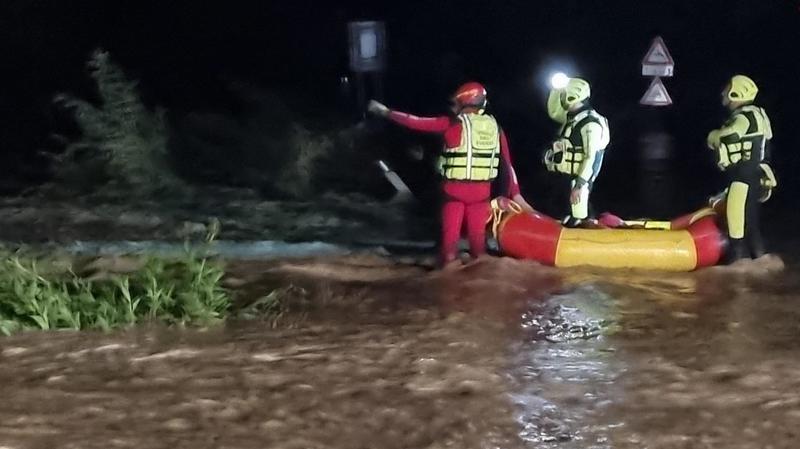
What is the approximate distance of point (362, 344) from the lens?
5.17m

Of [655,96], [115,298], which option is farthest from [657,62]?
[115,298]

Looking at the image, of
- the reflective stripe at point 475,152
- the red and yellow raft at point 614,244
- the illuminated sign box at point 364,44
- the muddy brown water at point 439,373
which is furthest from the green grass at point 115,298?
the illuminated sign box at point 364,44

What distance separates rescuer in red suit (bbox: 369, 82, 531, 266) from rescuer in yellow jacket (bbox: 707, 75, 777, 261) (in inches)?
55.5

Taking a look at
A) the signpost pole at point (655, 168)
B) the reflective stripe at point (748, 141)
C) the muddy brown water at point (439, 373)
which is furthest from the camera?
the signpost pole at point (655, 168)

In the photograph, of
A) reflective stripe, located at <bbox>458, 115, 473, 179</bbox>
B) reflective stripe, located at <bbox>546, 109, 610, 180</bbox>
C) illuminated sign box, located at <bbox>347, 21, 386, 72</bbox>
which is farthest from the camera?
illuminated sign box, located at <bbox>347, 21, 386, 72</bbox>

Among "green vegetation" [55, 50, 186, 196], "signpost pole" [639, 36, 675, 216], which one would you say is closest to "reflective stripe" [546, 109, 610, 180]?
"signpost pole" [639, 36, 675, 216]

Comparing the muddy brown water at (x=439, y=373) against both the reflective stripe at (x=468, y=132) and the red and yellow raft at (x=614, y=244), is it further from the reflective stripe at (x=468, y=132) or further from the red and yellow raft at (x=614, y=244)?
the reflective stripe at (x=468, y=132)

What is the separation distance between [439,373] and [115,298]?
6.50ft

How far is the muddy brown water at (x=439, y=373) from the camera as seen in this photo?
4.05m

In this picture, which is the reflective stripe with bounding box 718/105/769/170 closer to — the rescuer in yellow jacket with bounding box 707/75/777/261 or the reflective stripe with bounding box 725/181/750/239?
the rescuer in yellow jacket with bounding box 707/75/777/261

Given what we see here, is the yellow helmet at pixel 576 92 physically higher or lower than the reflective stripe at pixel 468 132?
higher

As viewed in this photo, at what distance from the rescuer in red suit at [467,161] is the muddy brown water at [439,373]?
1.80 feet

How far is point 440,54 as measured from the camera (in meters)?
13.5

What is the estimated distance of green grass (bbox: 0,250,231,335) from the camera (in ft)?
17.7
